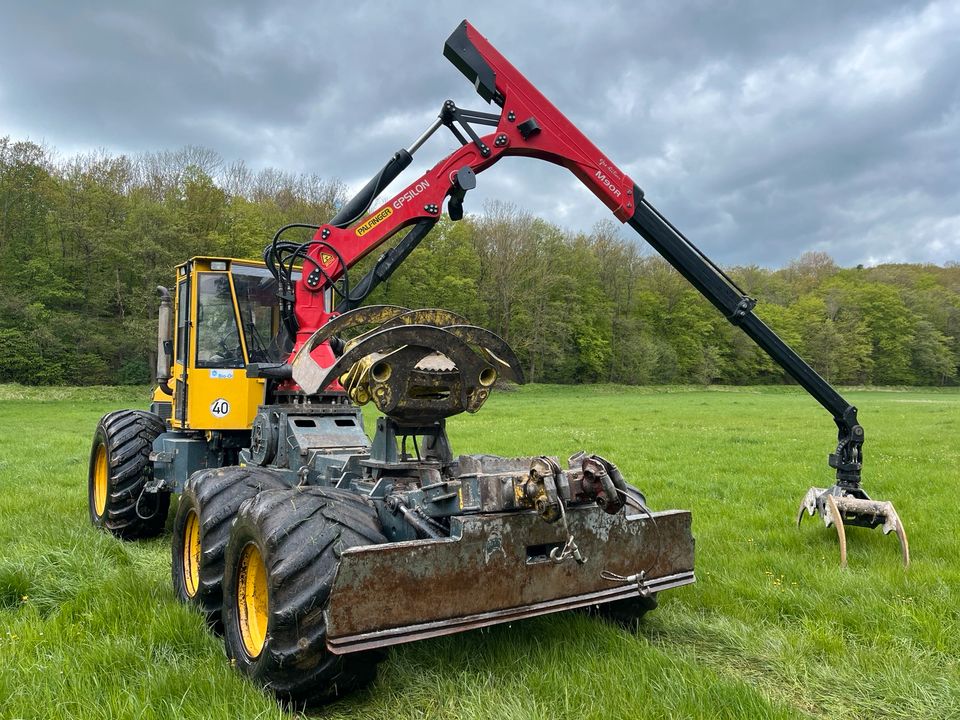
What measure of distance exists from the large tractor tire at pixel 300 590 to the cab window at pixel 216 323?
3180mm

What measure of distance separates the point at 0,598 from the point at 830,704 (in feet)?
16.8

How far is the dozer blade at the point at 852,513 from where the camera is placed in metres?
5.85

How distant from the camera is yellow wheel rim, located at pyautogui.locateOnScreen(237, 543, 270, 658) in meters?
3.71

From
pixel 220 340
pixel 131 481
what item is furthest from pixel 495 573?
pixel 131 481

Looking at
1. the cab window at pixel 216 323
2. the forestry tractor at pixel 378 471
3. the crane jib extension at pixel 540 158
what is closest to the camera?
the forestry tractor at pixel 378 471

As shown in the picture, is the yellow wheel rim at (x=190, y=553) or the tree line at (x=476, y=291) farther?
the tree line at (x=476, y=291)

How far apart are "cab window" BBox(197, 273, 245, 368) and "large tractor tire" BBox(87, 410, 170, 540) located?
1.30 metres

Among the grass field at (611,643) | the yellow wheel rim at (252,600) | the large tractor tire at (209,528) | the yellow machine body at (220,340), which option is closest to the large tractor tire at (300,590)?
the yellow wheel rim at (252,600)

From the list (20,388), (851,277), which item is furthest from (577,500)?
(851,277)

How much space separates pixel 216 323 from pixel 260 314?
16.3 inches

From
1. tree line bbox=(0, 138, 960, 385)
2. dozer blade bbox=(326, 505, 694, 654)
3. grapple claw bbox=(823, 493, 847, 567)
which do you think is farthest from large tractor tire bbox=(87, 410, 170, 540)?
tree line bbox=(0, 138, 960, 385)

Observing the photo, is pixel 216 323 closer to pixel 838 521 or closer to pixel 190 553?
pixel 190 553

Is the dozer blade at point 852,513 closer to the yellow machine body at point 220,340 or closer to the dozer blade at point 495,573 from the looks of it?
the dozer blade at point 495,573

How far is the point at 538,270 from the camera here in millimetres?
46281
